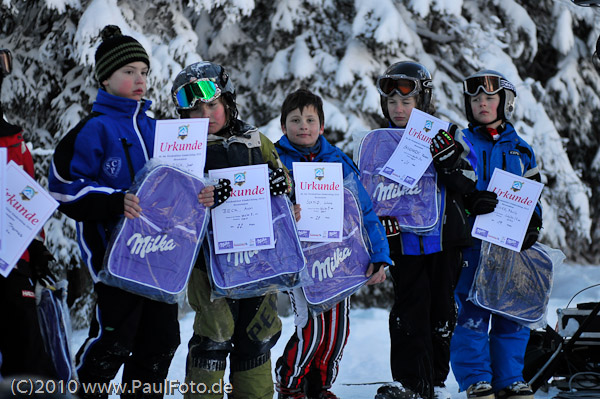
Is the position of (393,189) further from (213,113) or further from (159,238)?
(159,238)

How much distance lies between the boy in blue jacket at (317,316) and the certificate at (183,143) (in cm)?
81

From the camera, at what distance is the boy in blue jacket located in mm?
4301

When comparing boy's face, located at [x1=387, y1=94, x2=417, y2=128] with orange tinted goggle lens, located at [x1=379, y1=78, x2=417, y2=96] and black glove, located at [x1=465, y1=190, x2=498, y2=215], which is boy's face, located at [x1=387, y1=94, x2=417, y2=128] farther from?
black glove, located at [x1=465, y1=190, x2=498, y2=215]

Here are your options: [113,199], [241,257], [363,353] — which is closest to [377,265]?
[241,257]

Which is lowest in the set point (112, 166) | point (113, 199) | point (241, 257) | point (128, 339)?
point (128, 339)

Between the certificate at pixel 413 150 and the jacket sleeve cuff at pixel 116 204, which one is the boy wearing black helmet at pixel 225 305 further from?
the certificate at pixel 413 150

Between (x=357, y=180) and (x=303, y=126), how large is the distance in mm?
478

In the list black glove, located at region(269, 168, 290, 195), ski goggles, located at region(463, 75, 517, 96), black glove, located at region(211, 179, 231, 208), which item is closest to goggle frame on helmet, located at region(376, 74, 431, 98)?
ski goggles, located at region(463, 75, 517, 96)

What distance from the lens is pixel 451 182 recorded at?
4.52 metres

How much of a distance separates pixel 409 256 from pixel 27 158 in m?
2.33

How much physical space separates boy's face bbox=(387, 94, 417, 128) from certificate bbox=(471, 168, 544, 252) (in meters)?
0.72

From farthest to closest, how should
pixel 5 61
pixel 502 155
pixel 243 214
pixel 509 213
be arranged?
pixel 502 155 < pixel 509 213 < pixel 243 214 < pixel 5 61

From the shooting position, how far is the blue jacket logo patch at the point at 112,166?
3623 millimetres

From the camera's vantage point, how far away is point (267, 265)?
3859mm
